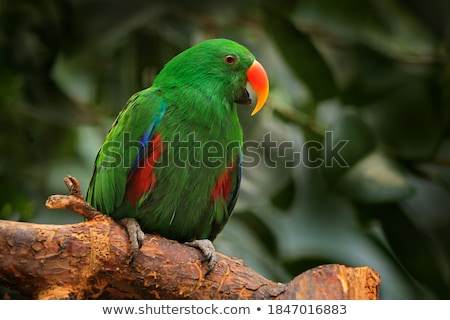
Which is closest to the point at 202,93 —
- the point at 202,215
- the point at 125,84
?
the point at 202,215

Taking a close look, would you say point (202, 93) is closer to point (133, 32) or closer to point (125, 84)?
point (125, 84)

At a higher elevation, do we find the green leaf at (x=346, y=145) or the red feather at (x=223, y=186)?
the green leaf at (x=346, y=145)

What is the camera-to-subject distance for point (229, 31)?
107 inches

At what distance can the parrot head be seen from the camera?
1747 millimetres

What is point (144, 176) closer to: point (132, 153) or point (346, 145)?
point (132, 153)

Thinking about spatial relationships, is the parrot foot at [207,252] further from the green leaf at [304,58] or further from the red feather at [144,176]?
the green leaf at [304,58]

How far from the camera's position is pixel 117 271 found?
1.46 meters

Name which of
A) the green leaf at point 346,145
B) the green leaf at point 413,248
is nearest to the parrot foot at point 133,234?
the green leaf at point 346,145

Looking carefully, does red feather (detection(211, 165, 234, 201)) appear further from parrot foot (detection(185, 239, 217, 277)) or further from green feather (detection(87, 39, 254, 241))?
parrot foot (detection(185, 239, 217, 277))

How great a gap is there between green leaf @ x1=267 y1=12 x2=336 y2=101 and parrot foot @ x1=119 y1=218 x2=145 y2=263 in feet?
3.72

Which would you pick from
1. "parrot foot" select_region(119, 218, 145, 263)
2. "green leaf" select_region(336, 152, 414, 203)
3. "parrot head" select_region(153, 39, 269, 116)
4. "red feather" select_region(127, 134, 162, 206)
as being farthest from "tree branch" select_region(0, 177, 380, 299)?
"green leaf" select_region(336, 152, 414, 203)

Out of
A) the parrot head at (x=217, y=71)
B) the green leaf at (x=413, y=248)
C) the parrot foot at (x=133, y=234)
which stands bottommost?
the green leaf at (x=413, y=248)

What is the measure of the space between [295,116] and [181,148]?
0.98 m

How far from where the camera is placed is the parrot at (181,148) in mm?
1672
